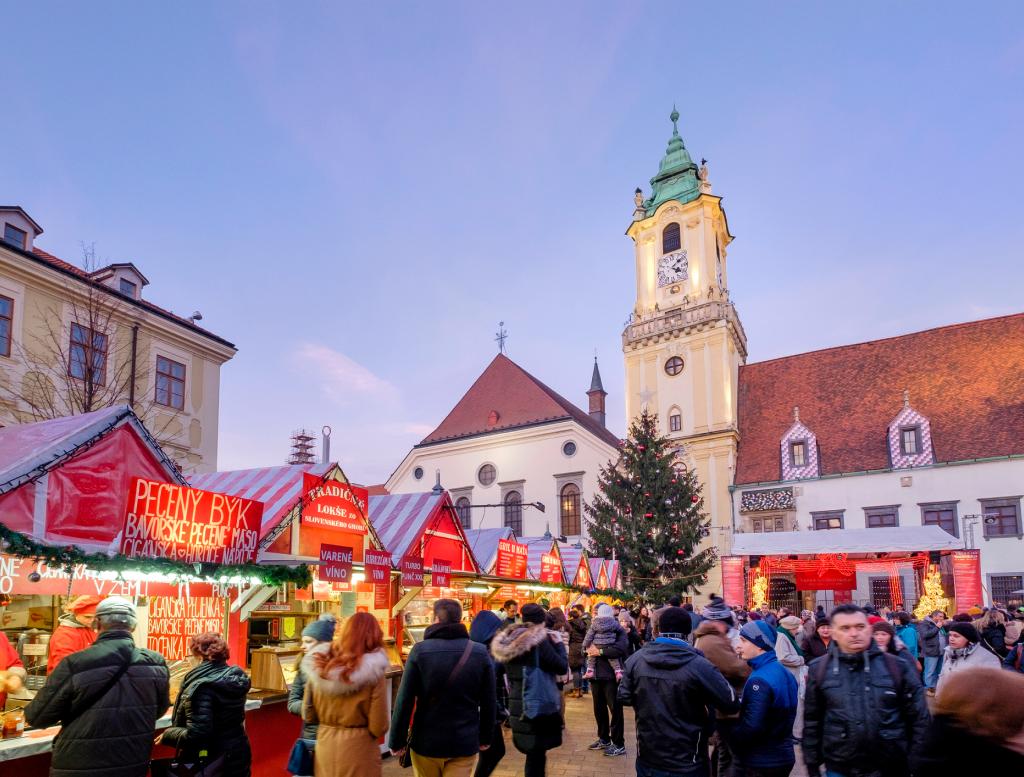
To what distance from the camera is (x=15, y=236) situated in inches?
746

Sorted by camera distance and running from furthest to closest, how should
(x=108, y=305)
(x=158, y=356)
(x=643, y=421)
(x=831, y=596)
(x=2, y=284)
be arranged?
(x=643, y=421)
(x=831, y=596)
(x=158, y=356)
(x=108, y=305)
(x=2, y=284)

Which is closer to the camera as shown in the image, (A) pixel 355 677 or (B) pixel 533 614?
(A) pixel 355 677

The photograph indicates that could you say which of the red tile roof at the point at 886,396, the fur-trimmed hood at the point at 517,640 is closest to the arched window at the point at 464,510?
the red tile roof at the point at 886,396

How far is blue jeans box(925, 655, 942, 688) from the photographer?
1195cm

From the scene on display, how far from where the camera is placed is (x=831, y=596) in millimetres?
32906

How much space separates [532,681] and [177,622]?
3.77 m

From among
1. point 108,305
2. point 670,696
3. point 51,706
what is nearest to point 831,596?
point 108,305

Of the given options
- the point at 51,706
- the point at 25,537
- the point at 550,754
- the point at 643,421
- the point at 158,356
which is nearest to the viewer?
the point at 51,706

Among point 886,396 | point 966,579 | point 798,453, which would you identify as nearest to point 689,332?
point 798,453

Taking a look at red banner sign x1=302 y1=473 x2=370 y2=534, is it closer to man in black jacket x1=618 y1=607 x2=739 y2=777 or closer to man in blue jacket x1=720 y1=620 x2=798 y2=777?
man in black jacket x1=618 y1=607 x2=739 y2=777

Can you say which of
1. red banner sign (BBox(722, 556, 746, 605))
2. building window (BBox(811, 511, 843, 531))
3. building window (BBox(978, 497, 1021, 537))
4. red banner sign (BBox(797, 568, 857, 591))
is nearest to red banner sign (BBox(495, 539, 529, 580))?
red banner sign (BBox(722, 556, 746, 605))

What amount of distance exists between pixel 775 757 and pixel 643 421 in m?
31.8

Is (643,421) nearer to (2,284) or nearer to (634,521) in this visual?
(634,521)

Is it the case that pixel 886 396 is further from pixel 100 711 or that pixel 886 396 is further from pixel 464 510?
pixel 100 711
